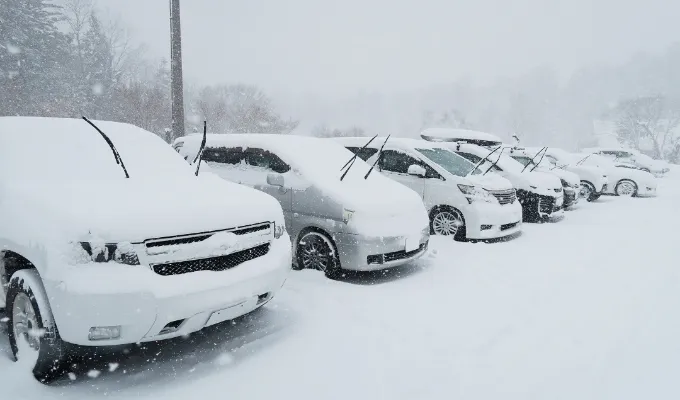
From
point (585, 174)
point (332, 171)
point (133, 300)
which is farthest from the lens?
point (585, 174)

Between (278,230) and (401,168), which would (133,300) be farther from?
(401,168)

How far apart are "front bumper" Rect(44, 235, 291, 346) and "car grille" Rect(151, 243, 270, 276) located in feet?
0.19

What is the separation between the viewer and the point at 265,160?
5762 millimetres

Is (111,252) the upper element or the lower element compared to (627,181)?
upper

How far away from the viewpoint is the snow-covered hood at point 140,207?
264 centimetres

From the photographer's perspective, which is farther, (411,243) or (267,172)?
(267,172)

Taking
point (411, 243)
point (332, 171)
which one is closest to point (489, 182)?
point (411, 243)

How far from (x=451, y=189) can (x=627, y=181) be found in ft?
37.8

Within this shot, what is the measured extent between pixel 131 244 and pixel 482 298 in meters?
3.44

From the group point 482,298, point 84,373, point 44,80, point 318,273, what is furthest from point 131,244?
point 44,80

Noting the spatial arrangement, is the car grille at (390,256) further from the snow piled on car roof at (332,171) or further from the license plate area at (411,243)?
the snow piled on car roof at (332,171)

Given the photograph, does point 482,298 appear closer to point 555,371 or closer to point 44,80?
point 555,371

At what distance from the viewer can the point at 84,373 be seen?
298 cm

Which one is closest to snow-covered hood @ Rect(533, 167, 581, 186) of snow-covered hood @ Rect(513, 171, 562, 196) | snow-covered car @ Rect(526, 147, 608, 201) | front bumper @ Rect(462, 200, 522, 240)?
snow-covered car @ Rect(526, 147, 608, 201)
